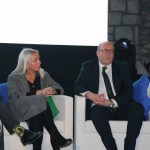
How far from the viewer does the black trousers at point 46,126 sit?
414 centimetres

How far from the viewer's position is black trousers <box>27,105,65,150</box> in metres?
4.14

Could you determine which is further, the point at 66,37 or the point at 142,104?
the point at 66,37

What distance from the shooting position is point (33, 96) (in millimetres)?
4285

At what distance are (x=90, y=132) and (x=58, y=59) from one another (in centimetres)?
247

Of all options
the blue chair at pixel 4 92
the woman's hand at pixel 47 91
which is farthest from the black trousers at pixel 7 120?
the blue chair at pixel 4 92

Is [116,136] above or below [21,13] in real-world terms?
below

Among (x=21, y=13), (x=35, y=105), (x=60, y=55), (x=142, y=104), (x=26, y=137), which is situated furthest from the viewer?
(x=60, y=55)

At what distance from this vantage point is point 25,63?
4.43m

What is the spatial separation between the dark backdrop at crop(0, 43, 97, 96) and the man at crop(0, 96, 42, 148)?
243 cm

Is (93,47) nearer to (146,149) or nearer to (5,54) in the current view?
(5,54)

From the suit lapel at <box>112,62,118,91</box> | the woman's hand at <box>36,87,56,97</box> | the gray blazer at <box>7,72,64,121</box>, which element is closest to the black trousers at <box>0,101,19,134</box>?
the gray blazer at <box>7,72,64,121</box>

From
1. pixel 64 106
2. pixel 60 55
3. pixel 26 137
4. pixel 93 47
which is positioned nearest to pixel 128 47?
pixel 93 47

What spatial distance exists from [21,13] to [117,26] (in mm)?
1526

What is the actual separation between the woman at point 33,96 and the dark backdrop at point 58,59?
5.92 ft
